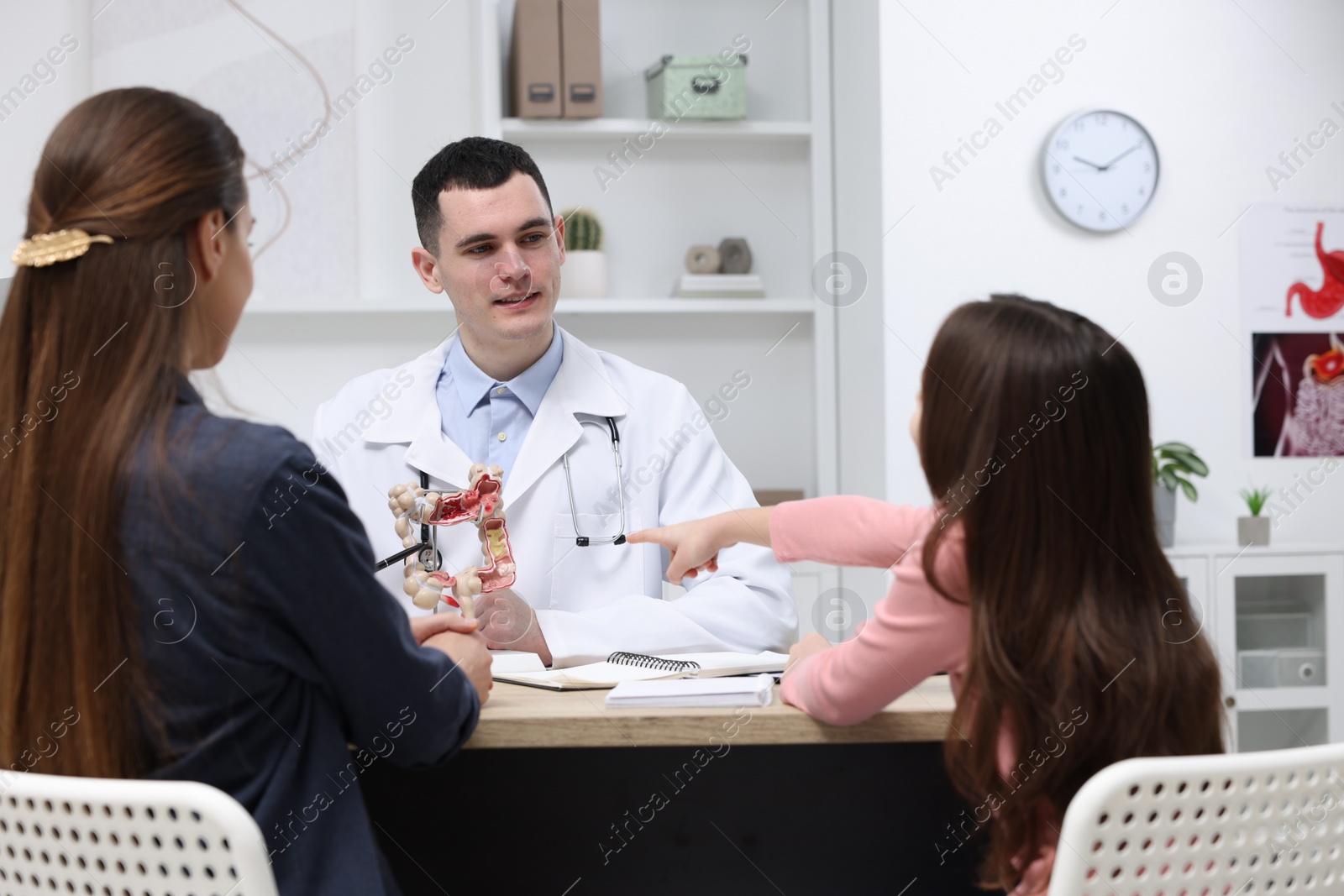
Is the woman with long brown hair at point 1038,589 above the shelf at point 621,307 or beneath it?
beneath

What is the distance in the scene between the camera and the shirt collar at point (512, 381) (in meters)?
1.98

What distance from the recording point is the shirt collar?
1980 millimetres

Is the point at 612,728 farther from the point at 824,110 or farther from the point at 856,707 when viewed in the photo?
the point at 824,110

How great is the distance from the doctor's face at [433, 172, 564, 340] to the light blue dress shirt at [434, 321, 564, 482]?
89 mm

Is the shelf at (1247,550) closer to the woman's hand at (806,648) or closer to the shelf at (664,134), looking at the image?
the shelf at (664,134)

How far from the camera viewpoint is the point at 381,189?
10.7 feet

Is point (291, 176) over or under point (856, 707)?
over

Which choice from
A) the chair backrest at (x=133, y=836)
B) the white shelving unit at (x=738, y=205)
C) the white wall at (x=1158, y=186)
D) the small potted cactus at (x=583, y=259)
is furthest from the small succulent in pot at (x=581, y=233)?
the chair backrest at (x=133, y=836)

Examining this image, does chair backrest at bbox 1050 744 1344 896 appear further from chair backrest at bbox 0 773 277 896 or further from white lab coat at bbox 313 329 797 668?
white lab coat at bbox 313 329 797 668

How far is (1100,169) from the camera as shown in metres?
3.00

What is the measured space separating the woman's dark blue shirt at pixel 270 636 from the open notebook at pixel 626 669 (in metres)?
0.34

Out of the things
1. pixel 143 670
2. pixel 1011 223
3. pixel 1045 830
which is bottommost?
pixel 1045 830

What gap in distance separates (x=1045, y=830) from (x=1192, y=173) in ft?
8.73

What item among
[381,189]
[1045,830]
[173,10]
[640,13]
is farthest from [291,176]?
[1045,830]
